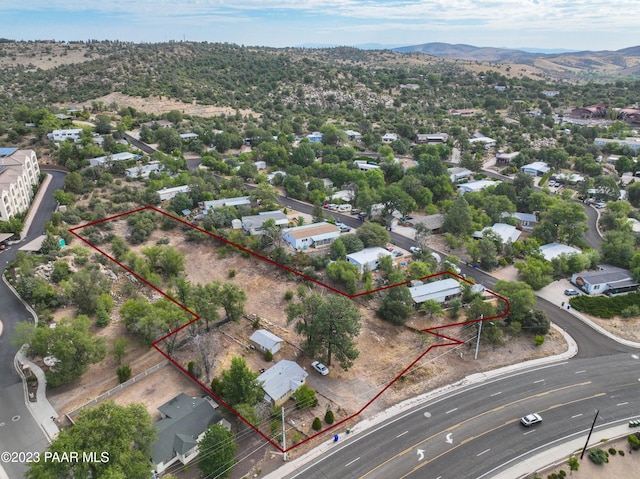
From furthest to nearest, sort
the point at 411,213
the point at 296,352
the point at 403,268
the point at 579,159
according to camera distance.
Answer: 1. the point at 579,159
2. the point at 411,213
3. the point at 403,268
4. the point at 296,352

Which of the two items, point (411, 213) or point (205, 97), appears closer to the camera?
point (411, 213)

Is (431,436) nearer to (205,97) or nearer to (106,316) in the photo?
(106,316)

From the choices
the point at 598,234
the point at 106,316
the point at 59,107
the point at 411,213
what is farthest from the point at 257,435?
the point at 59,107

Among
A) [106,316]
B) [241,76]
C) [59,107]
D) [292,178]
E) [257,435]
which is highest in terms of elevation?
[241,76]

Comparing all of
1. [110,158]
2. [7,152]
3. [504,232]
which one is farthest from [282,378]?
[7,152]

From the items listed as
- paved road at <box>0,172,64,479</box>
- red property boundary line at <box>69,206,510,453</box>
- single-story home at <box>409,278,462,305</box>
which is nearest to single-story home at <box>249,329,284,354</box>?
red property boundary line at <box>69,206,510,453</box>

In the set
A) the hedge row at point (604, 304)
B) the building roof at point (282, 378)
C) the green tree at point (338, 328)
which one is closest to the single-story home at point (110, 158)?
the building roof at point (282, 378)

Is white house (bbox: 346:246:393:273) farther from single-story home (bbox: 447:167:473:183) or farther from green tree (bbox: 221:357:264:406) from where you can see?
single-story home (bbox: 447:167:473:183)
